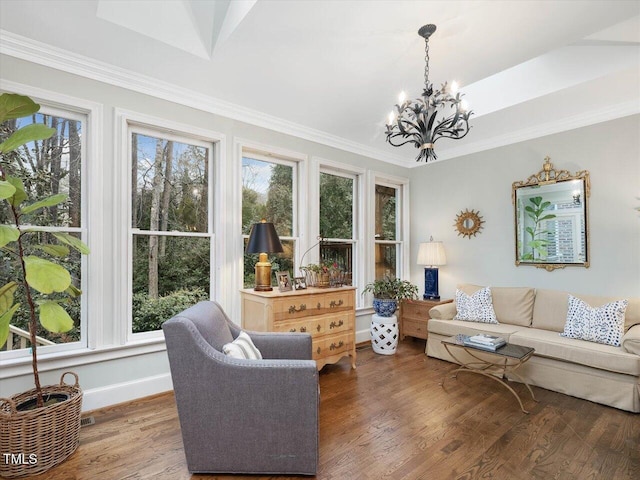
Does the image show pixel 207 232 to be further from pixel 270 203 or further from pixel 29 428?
pixel 29 428

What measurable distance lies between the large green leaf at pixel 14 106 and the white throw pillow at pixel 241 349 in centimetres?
177

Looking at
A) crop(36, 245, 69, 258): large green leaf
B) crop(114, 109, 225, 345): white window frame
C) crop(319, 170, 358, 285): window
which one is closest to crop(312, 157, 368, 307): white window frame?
crop(319, 170, 358, 285): window

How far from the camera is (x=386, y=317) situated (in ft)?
13.0

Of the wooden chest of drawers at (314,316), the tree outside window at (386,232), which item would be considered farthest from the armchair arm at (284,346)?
the tree outside window at (386,232)

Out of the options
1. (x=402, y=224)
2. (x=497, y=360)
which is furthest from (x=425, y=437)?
(x=402, y=224)

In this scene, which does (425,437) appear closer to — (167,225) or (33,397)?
(33,397)

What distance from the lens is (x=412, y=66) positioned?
2.64 metres

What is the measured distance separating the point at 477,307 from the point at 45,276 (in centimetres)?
385

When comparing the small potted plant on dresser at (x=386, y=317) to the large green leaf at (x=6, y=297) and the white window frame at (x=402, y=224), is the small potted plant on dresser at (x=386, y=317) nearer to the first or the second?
the white window frame at (x=402, y=224)

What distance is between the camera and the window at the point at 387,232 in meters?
4.77

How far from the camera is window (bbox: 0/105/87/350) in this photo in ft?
7.89

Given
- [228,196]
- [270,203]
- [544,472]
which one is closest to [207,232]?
[228,196]

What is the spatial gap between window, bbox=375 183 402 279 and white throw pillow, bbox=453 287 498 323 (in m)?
1.19

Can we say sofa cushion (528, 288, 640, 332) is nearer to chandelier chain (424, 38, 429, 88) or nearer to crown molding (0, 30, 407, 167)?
chandelier chain (424, 38, 429, 88)
